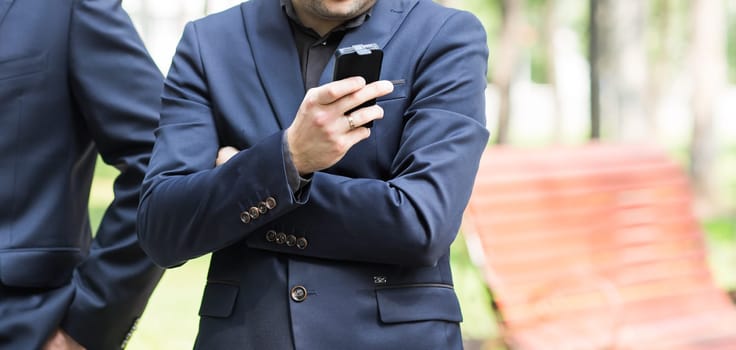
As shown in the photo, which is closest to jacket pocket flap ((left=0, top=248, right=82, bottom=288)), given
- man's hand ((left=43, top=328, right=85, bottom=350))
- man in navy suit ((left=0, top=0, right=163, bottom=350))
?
man in navy suit ((left=0, top=0, right=163, bottom=350))

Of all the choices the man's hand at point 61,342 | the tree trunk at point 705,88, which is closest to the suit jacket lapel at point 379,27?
the man's hand at point 61,342

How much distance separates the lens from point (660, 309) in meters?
5.85

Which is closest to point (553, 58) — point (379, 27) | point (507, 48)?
point (507, 48)

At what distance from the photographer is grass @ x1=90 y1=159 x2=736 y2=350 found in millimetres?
7289

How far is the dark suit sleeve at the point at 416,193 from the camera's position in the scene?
7.99 ft

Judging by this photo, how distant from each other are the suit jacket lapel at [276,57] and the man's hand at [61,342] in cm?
93

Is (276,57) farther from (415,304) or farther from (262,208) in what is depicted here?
(415,304)

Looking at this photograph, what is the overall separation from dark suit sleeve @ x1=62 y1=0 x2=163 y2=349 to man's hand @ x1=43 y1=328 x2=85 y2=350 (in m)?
0.02

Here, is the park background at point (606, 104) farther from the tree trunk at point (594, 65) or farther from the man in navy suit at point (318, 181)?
the man in navy suit at point (318, 181)

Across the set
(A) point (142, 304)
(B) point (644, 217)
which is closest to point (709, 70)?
(B) point (644, 217)

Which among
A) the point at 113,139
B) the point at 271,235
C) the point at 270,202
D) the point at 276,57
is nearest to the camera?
the point at 270,202

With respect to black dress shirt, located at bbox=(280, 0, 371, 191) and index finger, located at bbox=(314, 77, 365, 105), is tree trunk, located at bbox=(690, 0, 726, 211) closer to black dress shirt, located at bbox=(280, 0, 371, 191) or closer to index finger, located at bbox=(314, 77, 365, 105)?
black dress shirt, located at bbox=(280, 0, 371, 191)

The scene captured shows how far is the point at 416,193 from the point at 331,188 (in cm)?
16

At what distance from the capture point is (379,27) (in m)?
2.63
